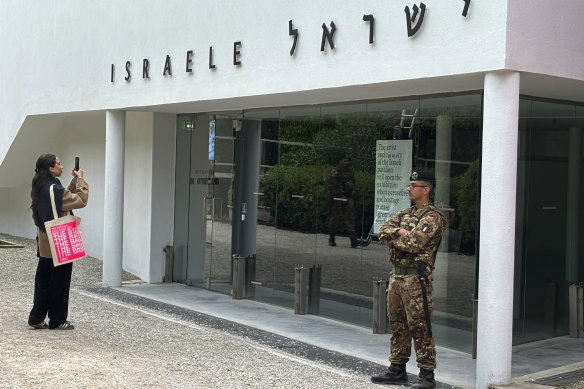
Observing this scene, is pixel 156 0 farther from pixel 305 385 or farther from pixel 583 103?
pixel 305 385

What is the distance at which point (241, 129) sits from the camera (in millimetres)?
13070

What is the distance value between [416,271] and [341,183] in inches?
149

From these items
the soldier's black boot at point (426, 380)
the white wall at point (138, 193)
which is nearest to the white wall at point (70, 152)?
the white wall at point (138, 193)

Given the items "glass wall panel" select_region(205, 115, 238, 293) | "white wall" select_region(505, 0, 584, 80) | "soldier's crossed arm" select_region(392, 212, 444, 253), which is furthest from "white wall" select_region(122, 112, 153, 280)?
"white wall" select_region(505, 0, 584, 80)

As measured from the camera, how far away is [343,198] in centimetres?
1109

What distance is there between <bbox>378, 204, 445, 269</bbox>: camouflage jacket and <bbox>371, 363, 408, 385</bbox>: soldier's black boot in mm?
950

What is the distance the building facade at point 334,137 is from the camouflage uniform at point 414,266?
467 millimetres

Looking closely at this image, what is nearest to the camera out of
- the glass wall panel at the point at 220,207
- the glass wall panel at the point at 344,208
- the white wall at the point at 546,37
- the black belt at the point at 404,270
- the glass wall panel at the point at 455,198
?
the white wall at the point at 546,37

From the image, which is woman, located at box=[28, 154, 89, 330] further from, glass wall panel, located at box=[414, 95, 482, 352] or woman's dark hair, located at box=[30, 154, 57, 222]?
glass wall panel, located at box=[414, 95, 482, 352]

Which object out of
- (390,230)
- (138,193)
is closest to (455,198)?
(390,230)

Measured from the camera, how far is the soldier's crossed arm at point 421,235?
24.1 ft

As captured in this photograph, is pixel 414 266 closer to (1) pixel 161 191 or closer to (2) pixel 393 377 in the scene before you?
(2) pixel 393 377

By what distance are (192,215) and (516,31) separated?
26.1ft

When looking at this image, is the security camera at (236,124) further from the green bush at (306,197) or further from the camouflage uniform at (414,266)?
the camouflage uniform at (414,266)
